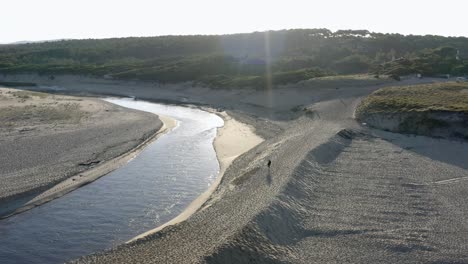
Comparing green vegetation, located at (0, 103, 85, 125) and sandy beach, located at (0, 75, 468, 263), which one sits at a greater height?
green vegetation, located at (0, 103, 85, 125)

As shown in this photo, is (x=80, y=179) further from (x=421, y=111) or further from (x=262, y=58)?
(x=262, y=58)

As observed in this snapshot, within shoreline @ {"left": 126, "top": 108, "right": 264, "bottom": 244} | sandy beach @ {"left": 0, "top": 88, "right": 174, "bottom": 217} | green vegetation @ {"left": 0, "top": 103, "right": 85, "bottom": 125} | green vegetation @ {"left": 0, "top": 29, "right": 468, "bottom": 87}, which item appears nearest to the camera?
shoreline @ {"left": 126, "top": 108, "right": 264, "bottom": 244}

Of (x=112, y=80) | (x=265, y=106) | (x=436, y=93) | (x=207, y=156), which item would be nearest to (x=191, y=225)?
(x=207, y=156)

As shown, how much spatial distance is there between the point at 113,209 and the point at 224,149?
39.8 ft

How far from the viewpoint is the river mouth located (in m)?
14.8

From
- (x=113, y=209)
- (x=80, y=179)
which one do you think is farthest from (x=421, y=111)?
(x=80, y=179)

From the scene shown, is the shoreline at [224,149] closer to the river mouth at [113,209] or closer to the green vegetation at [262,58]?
the river mouth at [113,209]

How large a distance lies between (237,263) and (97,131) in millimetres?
22018

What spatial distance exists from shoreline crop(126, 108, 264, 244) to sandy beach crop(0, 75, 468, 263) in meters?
0.27

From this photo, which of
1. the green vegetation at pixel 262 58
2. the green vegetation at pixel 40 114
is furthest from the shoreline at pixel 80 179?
the green vegetation at pixel 262 58

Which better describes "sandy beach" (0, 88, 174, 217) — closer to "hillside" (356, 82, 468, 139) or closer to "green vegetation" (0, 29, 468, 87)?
"hillside" (356, 82, 468, 139)

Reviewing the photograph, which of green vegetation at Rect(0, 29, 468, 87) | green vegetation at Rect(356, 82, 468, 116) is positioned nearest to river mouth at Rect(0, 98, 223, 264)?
green vegetation at Rect(356, 82, 468, 116)

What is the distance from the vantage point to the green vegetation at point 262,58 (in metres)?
57.8

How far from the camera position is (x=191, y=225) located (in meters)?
15.7
